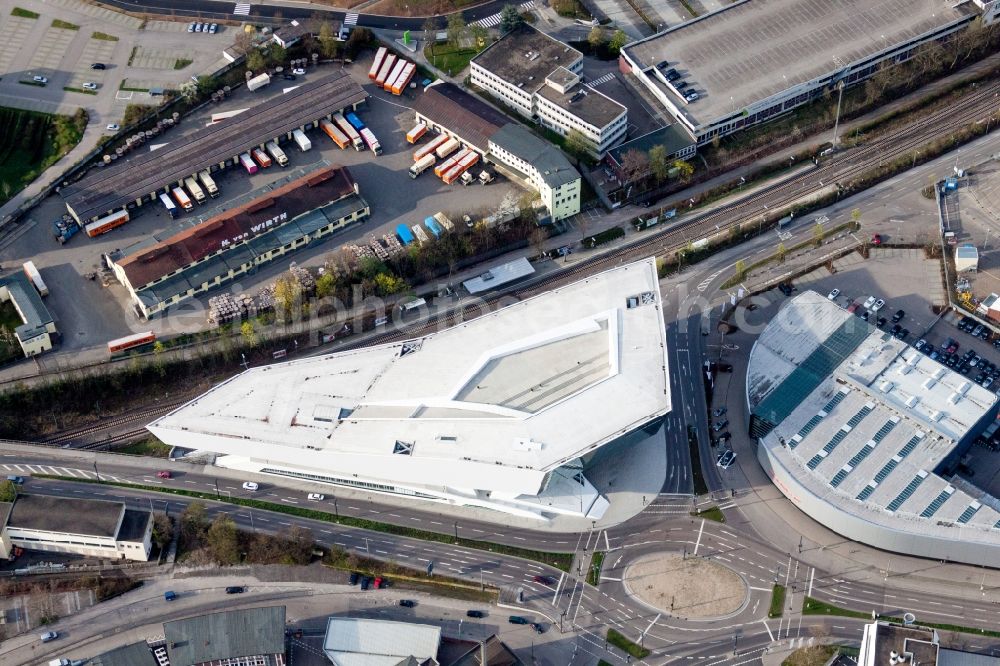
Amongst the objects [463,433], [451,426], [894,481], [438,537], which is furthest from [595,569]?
[894,481]

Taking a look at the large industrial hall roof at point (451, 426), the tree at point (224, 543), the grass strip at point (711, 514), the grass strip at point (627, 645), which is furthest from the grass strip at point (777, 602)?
the tree at point (224, 543)

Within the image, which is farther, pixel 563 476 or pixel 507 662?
pixel 563 476

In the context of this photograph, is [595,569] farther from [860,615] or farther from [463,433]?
A: [860,615]

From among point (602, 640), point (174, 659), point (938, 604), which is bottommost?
point (174, 659)

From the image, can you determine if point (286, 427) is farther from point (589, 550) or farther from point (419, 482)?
point (589, 550)

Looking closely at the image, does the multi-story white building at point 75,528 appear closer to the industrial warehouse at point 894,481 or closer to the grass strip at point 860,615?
the industrial warehouse at point 894,481

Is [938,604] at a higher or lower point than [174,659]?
higher

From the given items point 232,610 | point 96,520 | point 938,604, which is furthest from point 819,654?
point 96,520
